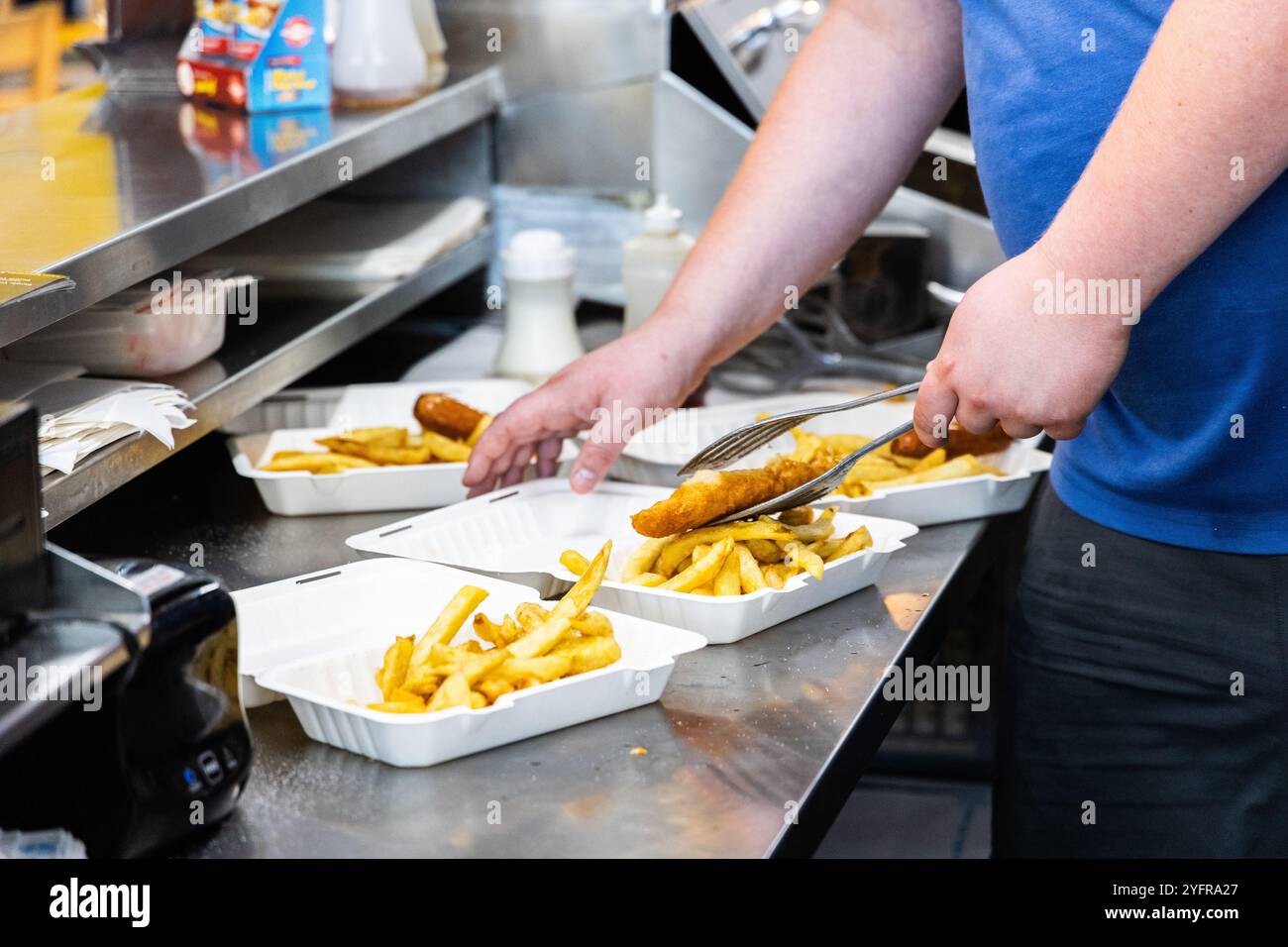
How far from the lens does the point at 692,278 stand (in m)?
1.58

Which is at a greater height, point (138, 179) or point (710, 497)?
point (138, 179)

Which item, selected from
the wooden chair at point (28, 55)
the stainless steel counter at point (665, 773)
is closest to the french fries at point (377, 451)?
the stainless steel counter at point (665, 773)

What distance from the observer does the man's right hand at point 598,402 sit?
151 centimetres

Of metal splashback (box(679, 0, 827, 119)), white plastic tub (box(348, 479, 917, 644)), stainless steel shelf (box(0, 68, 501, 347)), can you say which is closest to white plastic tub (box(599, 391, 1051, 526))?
white plastic tub (box(348, 479, 917, 644))

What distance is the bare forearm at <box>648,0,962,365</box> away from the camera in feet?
5.07

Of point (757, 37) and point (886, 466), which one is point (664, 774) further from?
point (757, 37)

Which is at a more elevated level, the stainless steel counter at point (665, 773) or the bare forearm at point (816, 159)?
the bare forearm at point (816, 159)

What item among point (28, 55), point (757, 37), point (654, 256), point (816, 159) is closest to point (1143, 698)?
point (816, 159)

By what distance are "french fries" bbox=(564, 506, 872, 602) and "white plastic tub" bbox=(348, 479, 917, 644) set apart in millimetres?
17

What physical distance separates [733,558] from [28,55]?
15.7 feet

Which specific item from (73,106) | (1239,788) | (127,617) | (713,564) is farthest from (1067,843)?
(73,106)

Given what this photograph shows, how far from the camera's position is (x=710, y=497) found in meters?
1.34

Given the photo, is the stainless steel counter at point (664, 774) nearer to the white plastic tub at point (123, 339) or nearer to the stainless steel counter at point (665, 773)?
the stainless steel counter at point (665, 773)

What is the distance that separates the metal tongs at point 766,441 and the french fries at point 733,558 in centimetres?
2
